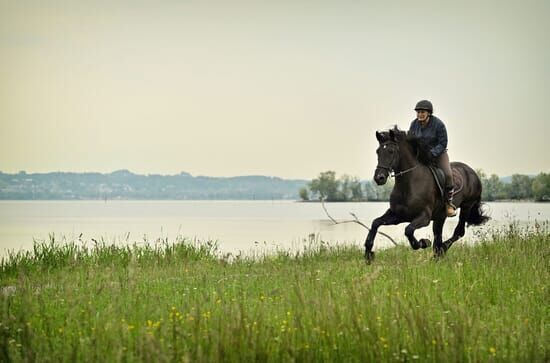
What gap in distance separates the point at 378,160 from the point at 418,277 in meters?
3.35

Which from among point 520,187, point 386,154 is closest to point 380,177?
point 386,154

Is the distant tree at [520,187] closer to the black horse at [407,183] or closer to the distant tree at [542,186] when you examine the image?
the distant tree at [542,186]

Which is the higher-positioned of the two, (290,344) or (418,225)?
(418,225)

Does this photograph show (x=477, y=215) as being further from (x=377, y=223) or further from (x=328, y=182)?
(x=328, y=182)

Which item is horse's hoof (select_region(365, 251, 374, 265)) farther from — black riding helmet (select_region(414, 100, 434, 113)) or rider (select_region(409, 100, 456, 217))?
black riding helmet (select_region(414, 100, 434, 113))

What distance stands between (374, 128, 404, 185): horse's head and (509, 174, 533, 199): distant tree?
76.7 m

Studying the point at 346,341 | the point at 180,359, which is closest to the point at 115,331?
the point at 180,359

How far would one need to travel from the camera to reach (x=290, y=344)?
6.69 metres

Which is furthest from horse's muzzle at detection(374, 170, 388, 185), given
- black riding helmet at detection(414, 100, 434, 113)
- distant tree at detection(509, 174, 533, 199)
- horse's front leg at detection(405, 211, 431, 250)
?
distant tree at detection(509, 174, 533, 199)

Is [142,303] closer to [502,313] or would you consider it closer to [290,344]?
[290,344]

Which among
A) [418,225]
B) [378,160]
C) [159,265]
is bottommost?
[159,265]

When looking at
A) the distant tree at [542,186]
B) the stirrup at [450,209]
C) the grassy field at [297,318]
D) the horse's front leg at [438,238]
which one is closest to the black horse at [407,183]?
the stirrup at [450,209]

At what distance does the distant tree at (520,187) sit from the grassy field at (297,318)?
77.1m

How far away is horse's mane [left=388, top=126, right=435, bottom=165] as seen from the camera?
1390 cm
